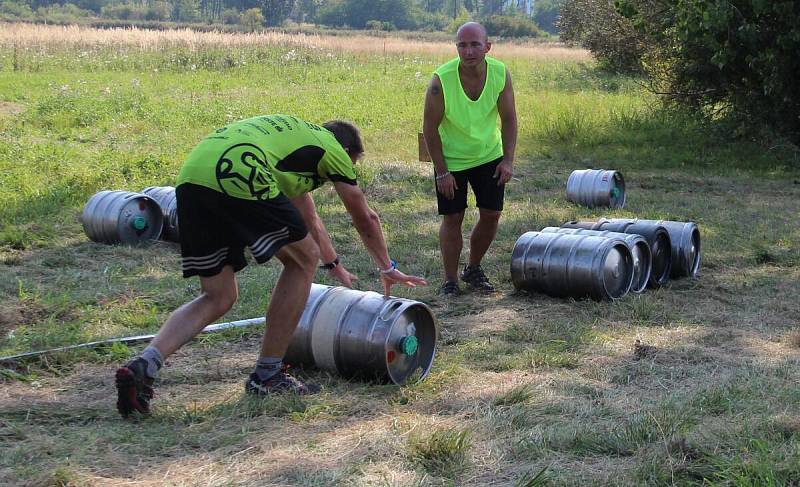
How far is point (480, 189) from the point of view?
737 cm

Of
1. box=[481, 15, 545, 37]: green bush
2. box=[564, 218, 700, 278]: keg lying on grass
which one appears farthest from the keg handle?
box=[481, 15, 545, 37]: green bush

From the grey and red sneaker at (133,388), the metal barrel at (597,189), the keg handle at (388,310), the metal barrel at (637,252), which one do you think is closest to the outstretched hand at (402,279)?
the keg handle at (388,310)

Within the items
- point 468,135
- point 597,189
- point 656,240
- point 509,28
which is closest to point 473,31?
point 468,135

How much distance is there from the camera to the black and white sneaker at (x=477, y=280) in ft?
24.7

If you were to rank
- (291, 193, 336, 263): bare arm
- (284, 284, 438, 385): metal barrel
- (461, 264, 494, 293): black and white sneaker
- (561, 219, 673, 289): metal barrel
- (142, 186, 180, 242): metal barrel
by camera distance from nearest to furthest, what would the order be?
(284, 284, 438, 385): metal barrel, (291, 193, 336, 263): bare arm, (461, 264, 494, 293): black and white sneaker, (561, 219, 673, 289): metal barrel, (142, 186, 180, 242): metal barrel

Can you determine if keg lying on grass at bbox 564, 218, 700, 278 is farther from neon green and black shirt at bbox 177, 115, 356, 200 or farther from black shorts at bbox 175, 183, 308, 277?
black shorts at bbox 175, 183, 308, 277

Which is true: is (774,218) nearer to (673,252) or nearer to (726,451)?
(673,252)

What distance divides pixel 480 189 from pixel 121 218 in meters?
3.49

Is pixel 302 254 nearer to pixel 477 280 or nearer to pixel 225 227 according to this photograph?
pixel 225 227

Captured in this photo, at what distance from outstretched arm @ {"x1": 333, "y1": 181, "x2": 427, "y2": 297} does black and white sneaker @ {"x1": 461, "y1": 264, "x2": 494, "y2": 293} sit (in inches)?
105

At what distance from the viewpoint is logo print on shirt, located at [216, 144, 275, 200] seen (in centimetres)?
437

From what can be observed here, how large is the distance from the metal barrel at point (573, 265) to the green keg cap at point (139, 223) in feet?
12.1

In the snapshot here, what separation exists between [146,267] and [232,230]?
375 centimetres

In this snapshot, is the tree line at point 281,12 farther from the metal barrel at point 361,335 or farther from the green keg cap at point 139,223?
the metal barrel at point 361,335
